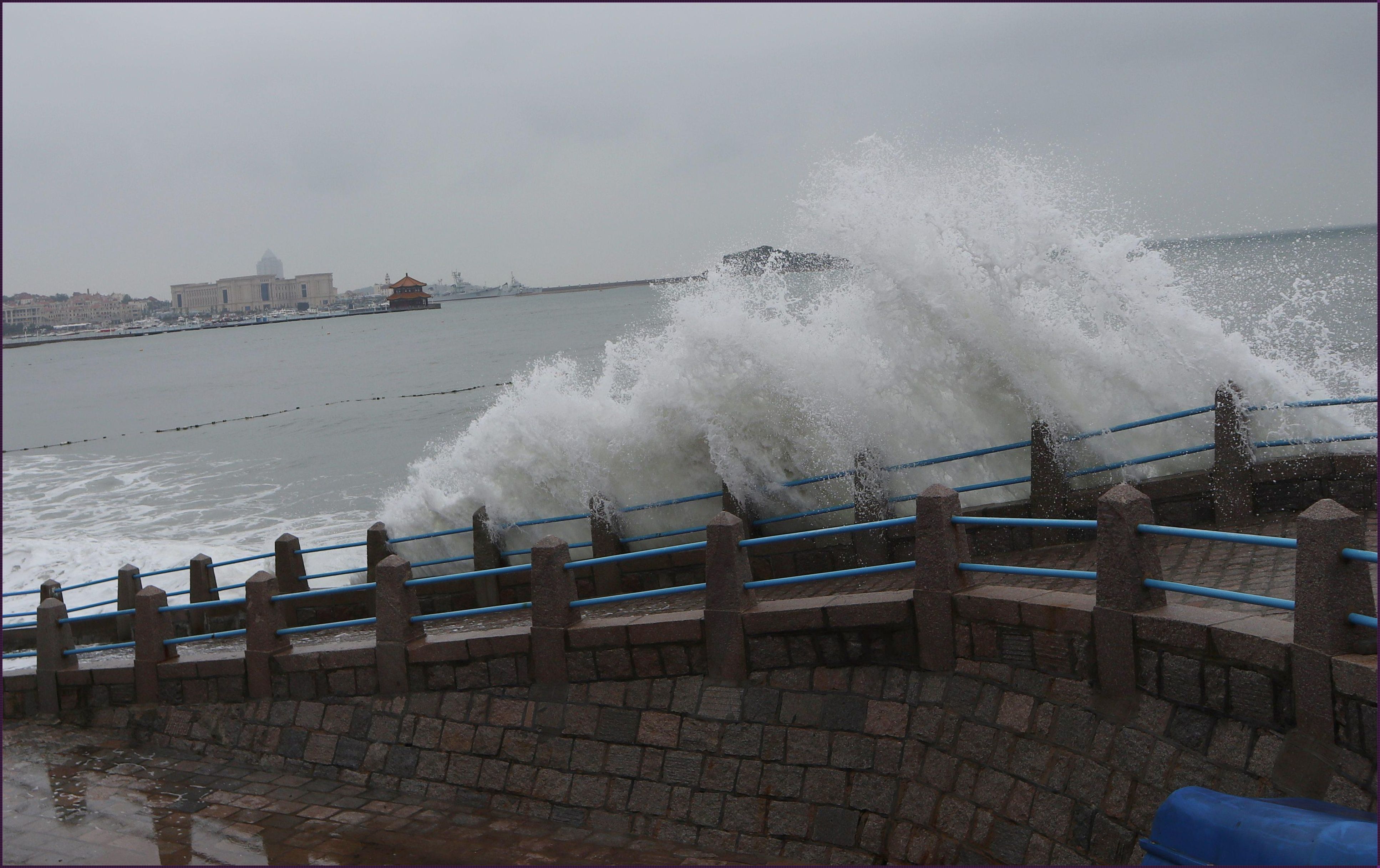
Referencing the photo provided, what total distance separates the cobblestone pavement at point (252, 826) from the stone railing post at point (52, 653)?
1.24 m

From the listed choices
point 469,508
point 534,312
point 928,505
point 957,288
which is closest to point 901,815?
point 928,505

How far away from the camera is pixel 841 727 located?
22.3 feet

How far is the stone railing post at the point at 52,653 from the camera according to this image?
10.2m

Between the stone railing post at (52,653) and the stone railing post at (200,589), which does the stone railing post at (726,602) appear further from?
the stone railing post at (200,589)

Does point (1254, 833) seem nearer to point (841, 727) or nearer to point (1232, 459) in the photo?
point (841, 727)

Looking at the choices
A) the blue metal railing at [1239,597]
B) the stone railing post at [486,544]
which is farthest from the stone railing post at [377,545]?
the blue metal railing at [1239,597]

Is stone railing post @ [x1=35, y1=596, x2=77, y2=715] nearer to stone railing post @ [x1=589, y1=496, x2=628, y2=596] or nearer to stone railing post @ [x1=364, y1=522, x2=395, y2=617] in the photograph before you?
stone railing post @ [x1=364, y1=522, x2=395, y2=617]

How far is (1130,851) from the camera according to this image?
532cm

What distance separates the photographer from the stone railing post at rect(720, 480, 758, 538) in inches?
426

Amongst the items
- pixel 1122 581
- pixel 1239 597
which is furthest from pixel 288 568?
pixel 1239 597

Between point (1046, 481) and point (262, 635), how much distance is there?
281 inches

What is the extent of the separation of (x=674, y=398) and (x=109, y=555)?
1534 centimetres

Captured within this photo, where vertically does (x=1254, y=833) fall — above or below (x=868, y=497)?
below

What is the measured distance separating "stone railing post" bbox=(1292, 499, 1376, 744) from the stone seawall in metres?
0.06
